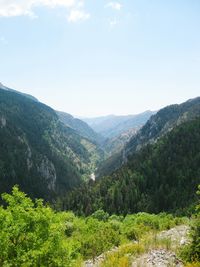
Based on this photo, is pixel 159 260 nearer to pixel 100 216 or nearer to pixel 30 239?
pixel 30 239

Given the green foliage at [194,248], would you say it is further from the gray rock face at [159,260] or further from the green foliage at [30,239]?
the green foliage at [30,239]

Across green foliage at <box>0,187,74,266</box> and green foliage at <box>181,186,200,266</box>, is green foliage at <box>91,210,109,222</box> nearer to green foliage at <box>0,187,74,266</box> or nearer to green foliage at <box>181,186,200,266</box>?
green foliage at <box>181,186,200,266</box>

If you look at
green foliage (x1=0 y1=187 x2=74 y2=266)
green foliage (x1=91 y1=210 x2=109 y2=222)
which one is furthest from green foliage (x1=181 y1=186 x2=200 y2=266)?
green foliage (x1=91 y1=210 x2=109 y2=222)

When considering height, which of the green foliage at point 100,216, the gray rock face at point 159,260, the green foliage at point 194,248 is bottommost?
the green foliage at point 100,216

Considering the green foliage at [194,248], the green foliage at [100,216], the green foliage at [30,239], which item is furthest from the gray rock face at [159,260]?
the green foliage at [100,216]

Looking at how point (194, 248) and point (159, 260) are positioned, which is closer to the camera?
point (194, 248)

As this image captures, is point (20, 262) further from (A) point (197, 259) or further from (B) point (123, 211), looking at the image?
(B) point (123, 211)

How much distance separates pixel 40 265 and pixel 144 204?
172 m

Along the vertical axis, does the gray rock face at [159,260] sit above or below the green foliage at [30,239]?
below

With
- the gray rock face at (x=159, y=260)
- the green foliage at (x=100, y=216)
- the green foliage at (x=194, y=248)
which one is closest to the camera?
the green foliage at (x=194, y=248)

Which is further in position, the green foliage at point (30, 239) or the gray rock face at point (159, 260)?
the gray rock face at point (159, 260)

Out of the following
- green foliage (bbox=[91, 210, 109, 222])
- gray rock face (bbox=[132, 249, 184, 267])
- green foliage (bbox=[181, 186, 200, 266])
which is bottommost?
green foliage (bbox=[91, 210, 109, 222])

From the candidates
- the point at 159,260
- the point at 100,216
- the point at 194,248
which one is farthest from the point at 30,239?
the point at 100,216

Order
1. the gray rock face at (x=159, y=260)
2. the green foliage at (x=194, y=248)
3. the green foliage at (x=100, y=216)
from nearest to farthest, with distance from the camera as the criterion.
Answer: the green foliage at (x=194, y=248) → the gray rock face at (x=159, y=260) → the green foliage at (x=100, y=216)
